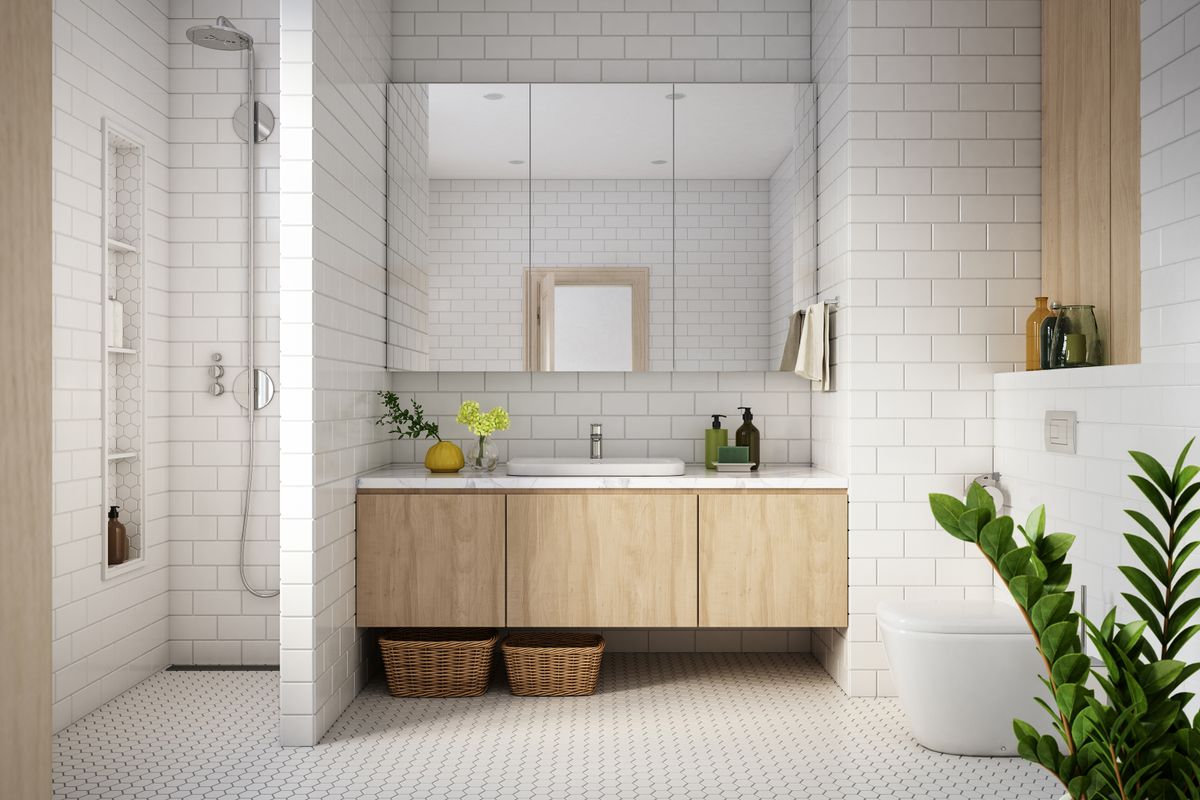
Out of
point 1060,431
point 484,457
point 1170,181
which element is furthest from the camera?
point 484,457

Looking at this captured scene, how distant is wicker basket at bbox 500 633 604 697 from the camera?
343 centimetres

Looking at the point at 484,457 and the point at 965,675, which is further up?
the point at 484,457

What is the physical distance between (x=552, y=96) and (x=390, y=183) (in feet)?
2.62

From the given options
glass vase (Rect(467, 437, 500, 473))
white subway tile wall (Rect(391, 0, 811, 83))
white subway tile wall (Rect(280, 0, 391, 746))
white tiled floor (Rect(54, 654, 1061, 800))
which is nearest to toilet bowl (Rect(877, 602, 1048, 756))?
white tiled floor (Rect(54, 654, 1061, 800))

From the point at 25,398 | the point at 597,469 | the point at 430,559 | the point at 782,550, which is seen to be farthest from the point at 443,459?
the point at 25,398

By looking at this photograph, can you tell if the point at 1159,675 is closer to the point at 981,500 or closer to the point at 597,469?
the point at 981,500

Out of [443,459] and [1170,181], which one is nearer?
[1170,181]

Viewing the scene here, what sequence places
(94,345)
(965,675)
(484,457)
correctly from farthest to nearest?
(484,457), (94,345), (965,675)

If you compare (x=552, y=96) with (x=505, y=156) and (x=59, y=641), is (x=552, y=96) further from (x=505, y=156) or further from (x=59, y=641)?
(x=59, y=641)

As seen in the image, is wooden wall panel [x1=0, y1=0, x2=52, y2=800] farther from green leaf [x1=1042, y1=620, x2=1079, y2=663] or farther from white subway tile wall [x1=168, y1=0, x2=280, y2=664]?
Answer: white subway tile wall [x1=168, y1=0, x2=280, y2=664]

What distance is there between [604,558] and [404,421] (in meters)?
1.12

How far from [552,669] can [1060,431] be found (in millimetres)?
2009

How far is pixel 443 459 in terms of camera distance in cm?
366

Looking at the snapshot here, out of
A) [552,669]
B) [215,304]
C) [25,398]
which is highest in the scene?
[215,304]
